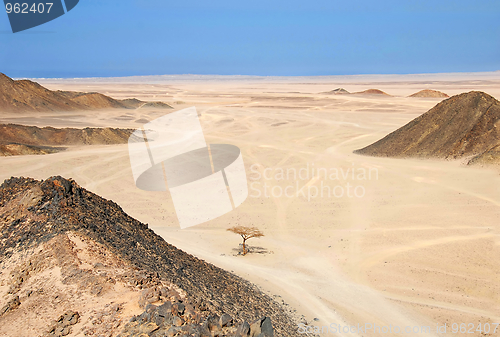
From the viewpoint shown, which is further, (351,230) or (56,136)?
(56,136)

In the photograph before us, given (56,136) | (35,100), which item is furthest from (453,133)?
(35,100)

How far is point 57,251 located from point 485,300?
36.4 ft

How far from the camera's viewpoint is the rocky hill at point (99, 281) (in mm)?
5895

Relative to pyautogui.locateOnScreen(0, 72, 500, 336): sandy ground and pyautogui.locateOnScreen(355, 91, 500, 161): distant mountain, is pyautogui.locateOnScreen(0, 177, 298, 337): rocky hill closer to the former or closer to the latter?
pyautogui.locateOnScreen(0, 72, 500, 336): sandy ground

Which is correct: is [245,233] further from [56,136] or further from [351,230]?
[56,136]

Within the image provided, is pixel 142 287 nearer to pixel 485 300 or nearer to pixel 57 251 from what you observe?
pixel 57 251

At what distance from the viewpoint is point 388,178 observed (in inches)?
920

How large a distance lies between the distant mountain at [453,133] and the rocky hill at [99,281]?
19739mm

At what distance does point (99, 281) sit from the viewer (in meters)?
6.85

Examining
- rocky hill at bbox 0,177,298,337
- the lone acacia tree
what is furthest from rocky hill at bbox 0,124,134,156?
rocky hill at bbox 0,177,298,337

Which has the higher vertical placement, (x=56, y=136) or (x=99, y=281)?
(x=99, y=281)

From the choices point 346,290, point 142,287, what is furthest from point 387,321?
point 142,287

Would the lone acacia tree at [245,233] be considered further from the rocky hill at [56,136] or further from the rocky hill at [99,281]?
the rocky hill at [56,136]

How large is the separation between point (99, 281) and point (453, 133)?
2553 cm
